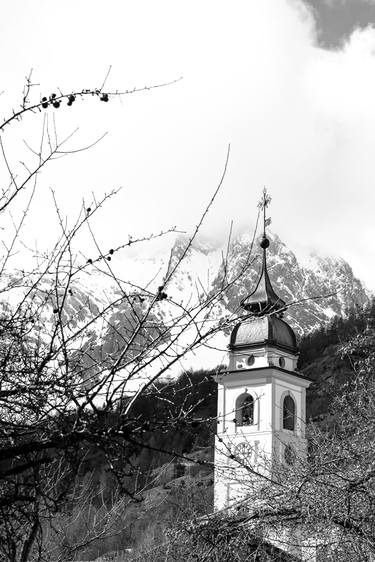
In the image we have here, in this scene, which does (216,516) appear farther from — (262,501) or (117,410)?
(117,410)

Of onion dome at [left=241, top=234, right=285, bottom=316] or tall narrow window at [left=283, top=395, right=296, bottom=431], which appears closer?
onion dome at [left=241, top=234, right=285, bottom=316]

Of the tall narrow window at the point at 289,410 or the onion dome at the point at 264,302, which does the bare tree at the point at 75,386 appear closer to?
the onion dome at the point at 264,302

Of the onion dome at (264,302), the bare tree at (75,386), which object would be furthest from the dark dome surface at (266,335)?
the bare tree at (75,386)

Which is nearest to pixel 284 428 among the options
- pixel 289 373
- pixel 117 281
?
pixel 289 373

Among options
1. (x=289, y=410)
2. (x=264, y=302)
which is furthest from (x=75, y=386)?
(x=289, y=410)

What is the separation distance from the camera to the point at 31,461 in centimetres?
424

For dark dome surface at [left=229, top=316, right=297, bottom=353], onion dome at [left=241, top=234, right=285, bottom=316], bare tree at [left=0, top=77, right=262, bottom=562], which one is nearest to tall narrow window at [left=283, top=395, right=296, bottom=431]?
dark dome surface at [left=229, top=316, right=297, bottom=353]

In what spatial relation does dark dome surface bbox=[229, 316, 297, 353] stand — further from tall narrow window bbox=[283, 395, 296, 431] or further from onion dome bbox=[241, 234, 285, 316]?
tall narrow window bbox=[283, 395, 296, 431]

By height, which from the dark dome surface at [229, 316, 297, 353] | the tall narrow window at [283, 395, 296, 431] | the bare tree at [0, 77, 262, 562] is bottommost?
the bare tree at [0, 77, 262, 562]

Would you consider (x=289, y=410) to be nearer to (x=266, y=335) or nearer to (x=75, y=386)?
(x=266, y=335)

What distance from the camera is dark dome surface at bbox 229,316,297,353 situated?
141ft

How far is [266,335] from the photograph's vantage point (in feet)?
141

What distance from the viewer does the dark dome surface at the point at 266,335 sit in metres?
43.0

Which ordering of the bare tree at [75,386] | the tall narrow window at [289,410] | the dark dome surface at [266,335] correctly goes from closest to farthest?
the bare tree at [75,386] → the tall narrow window at [289,410] → the dark dome surface at [266,335]
